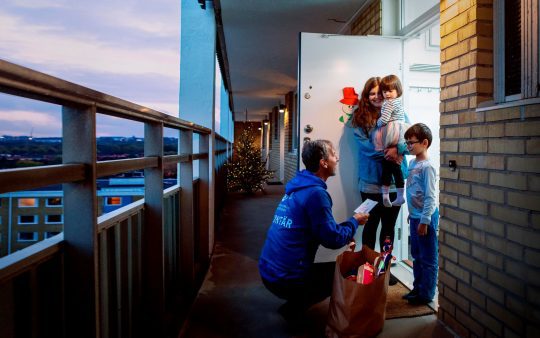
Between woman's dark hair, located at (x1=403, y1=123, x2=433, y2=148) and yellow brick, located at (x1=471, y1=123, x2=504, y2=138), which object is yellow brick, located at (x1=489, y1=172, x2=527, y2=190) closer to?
yellow brick, located at (x1=471, y1=123, x2=504, y2=138)

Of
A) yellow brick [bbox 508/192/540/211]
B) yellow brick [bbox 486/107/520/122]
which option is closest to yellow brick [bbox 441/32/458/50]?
yellow brick [bbox 486/107/520/122]

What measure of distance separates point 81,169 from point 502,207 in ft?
6.19

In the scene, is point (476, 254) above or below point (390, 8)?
below

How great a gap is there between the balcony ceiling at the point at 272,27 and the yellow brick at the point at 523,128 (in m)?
2.79

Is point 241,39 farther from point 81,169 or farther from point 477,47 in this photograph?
point 81,169

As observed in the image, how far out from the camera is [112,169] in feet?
4.05

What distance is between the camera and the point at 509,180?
5.85 feet

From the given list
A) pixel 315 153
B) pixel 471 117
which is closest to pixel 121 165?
pixel 315 153

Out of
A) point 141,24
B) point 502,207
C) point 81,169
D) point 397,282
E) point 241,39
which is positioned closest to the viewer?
point 81,169

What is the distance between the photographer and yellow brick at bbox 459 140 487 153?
1965mm

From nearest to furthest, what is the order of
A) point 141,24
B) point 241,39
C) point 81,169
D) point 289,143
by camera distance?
point 81,169, point 141,24, point 241,39, point 289,143

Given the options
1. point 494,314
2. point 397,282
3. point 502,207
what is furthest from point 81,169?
point 397,282

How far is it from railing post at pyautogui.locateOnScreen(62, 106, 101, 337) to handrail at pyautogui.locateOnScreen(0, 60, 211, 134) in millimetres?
55

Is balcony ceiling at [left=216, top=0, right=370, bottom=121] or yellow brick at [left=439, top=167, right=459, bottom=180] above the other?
balcony ceiling at [left=216, top=0, right=370, bottom=121]
